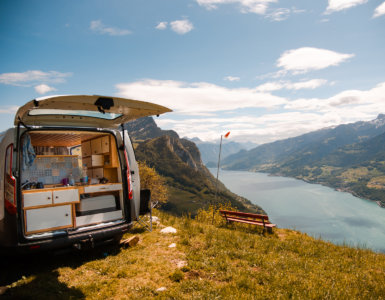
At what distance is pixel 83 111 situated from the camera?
591 centimetres

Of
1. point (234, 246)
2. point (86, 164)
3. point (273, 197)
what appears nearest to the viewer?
point (234, 246)

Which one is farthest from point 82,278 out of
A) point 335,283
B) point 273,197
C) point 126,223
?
point 273,197

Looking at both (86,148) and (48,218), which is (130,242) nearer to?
(48,218)

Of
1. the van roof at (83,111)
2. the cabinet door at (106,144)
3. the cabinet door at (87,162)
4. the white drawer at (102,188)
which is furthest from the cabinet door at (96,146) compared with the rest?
the white drawer at (102,188)

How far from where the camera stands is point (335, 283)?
14.9ft

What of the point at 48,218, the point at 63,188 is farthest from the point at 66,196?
the point at 48,218

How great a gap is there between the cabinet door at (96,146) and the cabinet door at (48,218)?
2867 millimetres

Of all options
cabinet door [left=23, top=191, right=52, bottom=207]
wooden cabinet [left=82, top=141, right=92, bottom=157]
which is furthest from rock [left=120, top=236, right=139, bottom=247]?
wooden cabinet [left=82, top=141, right=92, bottom=157]

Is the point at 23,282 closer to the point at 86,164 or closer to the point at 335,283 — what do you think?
the point at 86,164

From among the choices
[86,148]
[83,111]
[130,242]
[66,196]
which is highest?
[83,111]

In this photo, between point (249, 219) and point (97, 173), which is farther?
point (249, 219)

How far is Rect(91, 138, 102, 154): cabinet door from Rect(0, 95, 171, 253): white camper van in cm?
66

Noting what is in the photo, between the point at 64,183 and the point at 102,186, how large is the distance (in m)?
2.25

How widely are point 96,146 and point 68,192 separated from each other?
3014 millimetres
